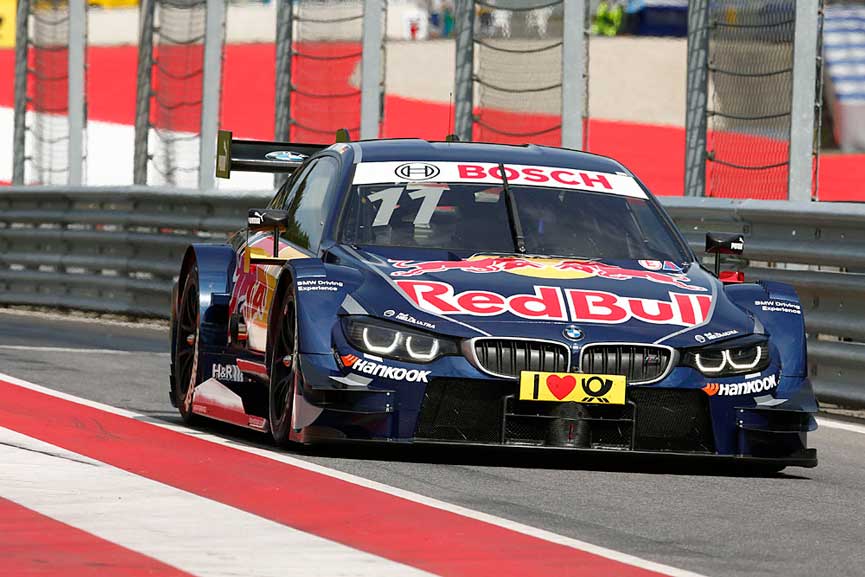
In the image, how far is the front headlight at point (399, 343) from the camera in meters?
7.68

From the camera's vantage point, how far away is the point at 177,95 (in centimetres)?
1977

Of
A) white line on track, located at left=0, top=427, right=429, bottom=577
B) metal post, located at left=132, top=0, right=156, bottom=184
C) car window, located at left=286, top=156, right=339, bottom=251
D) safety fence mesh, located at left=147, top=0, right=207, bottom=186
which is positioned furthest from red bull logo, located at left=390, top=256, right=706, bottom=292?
metal post, located at left=132, top=0, right=156, bottom=184

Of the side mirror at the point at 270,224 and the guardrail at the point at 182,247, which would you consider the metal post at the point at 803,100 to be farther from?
the side mirror at the point at 270,224

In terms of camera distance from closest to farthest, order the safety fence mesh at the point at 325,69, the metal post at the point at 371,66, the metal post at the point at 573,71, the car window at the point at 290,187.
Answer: the car window at the point at 290,187 < the metal post at the point at 573,71 < the metal post at the point at 371,66 < the safety fence mesh at the point at 325,69

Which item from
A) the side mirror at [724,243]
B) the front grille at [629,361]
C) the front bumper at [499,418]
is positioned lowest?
the front bumper at [499,418]

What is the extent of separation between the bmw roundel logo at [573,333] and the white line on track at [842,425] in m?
3.34

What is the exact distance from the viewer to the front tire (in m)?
8.12

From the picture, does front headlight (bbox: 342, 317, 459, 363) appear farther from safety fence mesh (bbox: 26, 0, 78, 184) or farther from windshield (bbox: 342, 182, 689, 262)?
safety fence mesh (bbox: 26, 0, 78, 184)

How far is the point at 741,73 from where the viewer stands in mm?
13234

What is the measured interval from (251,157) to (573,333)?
3867 mm

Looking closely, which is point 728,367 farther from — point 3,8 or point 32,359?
point 3,8

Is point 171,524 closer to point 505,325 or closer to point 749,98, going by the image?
point 505,325

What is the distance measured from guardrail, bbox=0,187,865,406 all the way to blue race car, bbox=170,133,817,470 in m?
2.69

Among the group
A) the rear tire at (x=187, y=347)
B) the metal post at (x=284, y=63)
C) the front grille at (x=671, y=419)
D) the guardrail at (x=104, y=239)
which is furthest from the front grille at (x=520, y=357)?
the metal post at (x=284, y=63)
